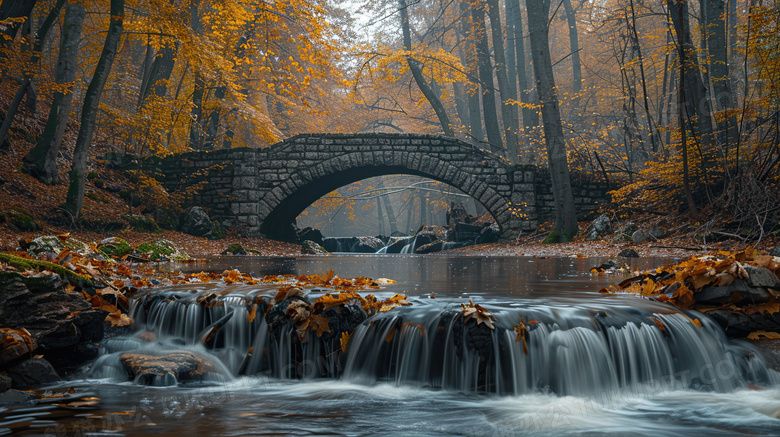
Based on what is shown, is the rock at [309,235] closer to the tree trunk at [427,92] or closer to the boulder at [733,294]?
the tree trunk at [427,92]

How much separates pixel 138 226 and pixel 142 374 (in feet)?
31.3

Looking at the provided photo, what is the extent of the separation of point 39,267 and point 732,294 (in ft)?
15.1

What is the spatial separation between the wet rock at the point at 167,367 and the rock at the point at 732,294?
10.4 feet

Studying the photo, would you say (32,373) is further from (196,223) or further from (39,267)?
(196,223)

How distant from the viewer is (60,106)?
10.0 meters

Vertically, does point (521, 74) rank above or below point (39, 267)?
above

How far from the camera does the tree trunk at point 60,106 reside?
9.97m

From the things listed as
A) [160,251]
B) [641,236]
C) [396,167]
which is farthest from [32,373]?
[396,167]

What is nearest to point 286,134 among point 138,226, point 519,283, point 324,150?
point 324,150

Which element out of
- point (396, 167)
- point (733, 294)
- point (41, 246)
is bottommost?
point (733, 294)

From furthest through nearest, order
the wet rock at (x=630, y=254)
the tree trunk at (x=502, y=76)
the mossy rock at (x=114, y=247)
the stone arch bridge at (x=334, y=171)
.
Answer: the tree trunk at (x=502, y=76)
the stone arch bridge at (x=334, y=171)
the wet rock at (x=630, y=254)
the mossy rock at (x=114, y=247)

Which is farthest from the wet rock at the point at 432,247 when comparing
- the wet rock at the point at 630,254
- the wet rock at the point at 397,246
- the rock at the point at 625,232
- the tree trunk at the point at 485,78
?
the wet rock at the point at 630,254

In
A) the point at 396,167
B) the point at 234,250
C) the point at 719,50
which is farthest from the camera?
the point at 396,167

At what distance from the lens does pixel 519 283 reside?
4984mm
